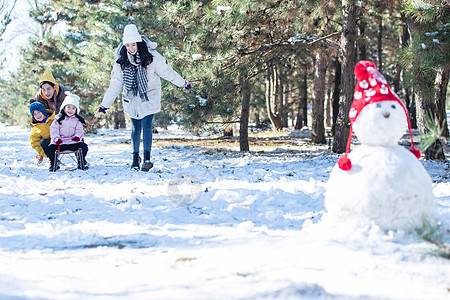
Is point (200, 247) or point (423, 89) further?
point (423, 89)

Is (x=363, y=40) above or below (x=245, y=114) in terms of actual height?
above

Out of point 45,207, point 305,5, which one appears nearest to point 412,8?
point 305,5

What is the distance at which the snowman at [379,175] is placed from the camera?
2.32 m

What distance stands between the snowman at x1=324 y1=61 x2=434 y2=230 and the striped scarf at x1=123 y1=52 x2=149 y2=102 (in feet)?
11.3

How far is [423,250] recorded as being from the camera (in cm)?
213

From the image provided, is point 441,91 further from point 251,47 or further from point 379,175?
point 379,175

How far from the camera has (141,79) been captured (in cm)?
525

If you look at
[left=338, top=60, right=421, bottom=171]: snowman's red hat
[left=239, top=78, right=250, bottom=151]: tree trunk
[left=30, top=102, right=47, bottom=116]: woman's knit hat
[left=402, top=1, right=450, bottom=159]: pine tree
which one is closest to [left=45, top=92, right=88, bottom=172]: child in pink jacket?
[left=30, top=102, right=47, bottom=116]: woman's knit hat

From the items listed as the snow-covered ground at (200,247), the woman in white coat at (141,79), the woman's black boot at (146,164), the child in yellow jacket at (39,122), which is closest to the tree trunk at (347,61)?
the snow-covered ground at (200,247)

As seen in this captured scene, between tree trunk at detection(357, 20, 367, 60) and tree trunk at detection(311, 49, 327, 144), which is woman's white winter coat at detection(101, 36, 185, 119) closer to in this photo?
tree trunk at detection(311, 49, 327, 144)

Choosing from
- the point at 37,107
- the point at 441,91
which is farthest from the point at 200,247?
the point at 441,91

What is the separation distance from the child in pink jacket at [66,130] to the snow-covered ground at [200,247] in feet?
3.84

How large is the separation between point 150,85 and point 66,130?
1579mm

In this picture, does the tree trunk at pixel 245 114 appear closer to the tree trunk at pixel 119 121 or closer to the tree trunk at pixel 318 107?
the tree trunk at pixel 318 107
